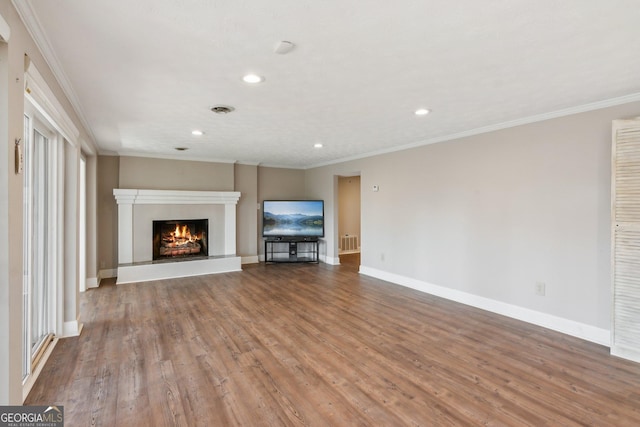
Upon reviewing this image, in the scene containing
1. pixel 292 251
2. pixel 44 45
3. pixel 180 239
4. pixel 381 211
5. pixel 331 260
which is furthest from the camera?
pixel 292 251

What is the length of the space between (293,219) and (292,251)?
2.59 feet

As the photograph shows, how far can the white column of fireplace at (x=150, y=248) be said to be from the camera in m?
5.80

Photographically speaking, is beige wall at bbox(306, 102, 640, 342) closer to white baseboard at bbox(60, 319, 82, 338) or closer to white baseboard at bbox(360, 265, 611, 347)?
white baseboard at bbox(360, 265, 611, 347)

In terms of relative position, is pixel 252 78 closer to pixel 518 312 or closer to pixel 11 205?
pixel 11 205

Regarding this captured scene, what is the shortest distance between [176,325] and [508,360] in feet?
11.3

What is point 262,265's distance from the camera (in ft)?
23.9

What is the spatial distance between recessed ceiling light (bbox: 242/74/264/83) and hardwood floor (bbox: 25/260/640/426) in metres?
2.40

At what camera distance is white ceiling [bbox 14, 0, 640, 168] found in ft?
5.46

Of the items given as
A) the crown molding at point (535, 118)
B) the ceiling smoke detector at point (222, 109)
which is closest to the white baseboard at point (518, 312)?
the crown molding at point (535, 118)

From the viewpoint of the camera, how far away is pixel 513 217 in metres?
3.88

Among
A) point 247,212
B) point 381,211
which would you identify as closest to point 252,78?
point 381,211

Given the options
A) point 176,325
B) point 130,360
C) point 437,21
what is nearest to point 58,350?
point 130,360

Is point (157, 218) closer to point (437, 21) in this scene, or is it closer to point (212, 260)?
point (212, 260)

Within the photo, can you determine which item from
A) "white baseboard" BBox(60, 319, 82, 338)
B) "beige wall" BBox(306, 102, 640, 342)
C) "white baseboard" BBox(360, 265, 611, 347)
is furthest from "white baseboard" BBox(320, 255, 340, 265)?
"white baseboard" BBox(60, 319, 82, 338)
